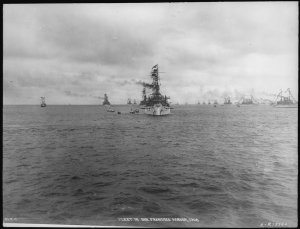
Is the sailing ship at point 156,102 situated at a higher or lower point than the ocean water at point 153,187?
higher

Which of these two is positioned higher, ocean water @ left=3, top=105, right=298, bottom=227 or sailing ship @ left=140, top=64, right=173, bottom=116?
sailing ship @ left=140, top=64, right=173, bottom=116

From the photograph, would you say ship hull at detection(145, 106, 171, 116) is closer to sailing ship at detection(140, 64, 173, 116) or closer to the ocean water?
sailing ship at detection(140, 64, 173, 116)

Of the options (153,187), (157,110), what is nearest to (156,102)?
(157,110)

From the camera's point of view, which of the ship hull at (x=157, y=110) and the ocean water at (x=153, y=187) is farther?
the ship hull at (x=157, y=110)

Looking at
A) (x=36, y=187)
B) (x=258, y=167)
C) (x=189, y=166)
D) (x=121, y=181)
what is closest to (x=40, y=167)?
(x=36, y=187)

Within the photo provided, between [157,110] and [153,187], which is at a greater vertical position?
[157,110]

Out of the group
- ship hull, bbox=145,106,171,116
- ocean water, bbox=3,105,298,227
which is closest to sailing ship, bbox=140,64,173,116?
ship hull, bbox=145,106,171,116

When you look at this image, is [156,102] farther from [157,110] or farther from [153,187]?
[153,187]

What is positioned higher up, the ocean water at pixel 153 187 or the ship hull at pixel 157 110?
the ship hull at pixel 157 110

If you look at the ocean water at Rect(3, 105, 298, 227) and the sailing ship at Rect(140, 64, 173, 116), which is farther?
the sailing ship at Rect(140, 64, 173, 116)

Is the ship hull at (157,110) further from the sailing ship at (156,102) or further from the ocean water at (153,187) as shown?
the ocean water at (153,187)

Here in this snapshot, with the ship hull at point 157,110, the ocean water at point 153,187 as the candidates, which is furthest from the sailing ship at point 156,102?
the ocean water at point 153,187

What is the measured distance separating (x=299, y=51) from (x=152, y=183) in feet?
36.6

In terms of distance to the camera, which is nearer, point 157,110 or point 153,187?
point 153,187
